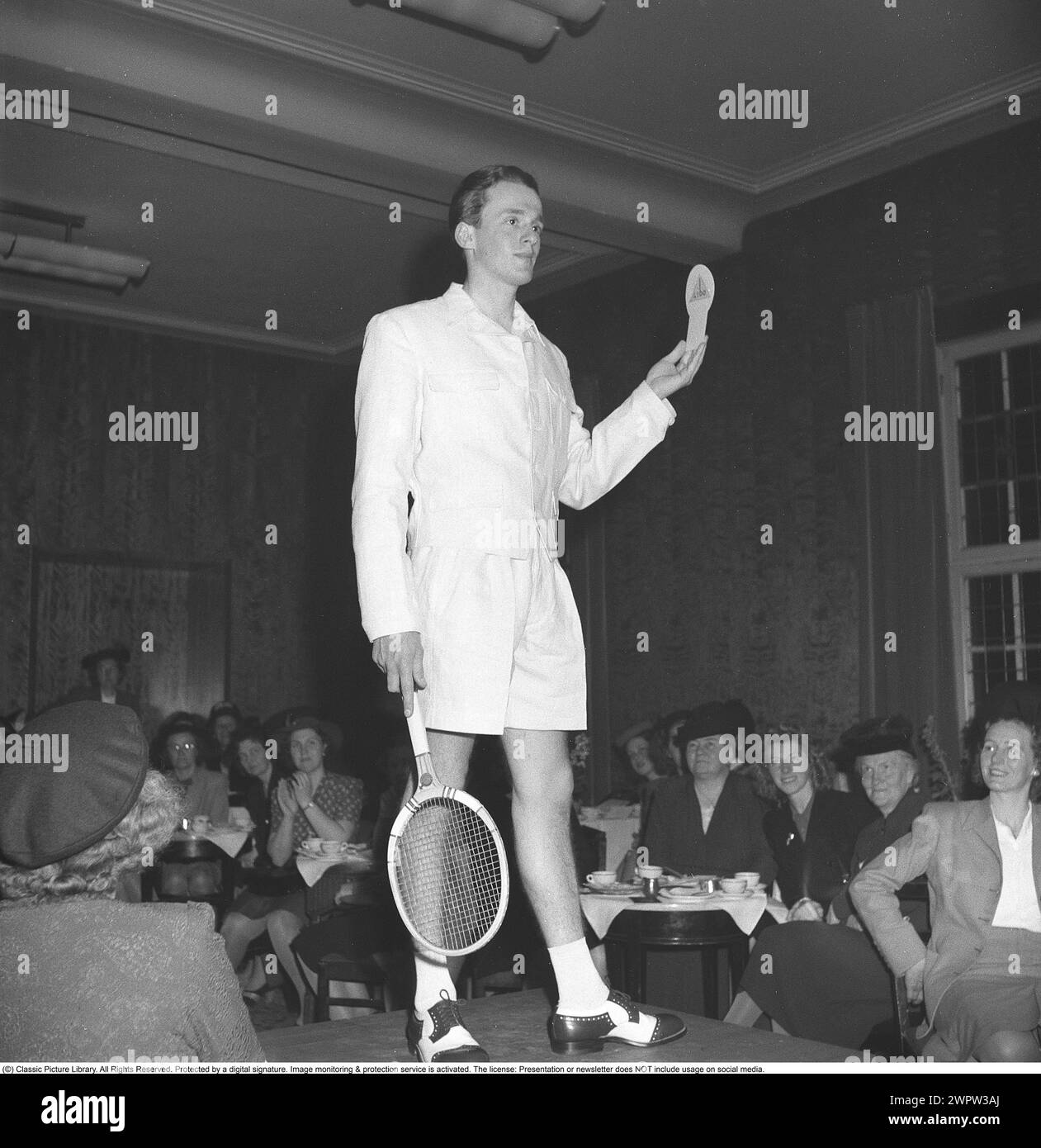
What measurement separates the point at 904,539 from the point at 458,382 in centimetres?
444

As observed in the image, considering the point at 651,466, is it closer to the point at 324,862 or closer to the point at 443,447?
the point at 324,862

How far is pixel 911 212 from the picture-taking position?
252 inches

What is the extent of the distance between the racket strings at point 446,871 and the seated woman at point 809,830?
242 centimetres

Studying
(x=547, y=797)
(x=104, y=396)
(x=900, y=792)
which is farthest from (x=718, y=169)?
(x=547, y=797)

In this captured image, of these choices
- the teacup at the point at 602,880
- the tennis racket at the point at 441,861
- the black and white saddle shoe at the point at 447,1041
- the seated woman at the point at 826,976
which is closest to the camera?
the tennis racket at the point at 441,861

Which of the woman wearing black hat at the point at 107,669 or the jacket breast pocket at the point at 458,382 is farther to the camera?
the woman wearing black hat at the point at 107,669

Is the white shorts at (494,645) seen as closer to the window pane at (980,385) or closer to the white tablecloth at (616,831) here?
the white tablecloth at (616,831)

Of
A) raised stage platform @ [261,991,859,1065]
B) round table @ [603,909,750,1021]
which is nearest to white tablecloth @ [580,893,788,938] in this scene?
round table @ [603,909,750,1021]

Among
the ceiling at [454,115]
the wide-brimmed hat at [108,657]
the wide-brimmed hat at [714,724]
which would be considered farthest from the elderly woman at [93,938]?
the wide-brimmed hat at [108,657]

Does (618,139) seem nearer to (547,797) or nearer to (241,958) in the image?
(241,958)

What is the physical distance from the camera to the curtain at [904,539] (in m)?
6.09

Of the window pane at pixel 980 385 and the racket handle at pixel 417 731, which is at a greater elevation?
the window pane at pixel 980 385

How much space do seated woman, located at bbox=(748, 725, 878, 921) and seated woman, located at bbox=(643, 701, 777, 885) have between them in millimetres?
65

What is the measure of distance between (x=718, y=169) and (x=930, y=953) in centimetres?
483
